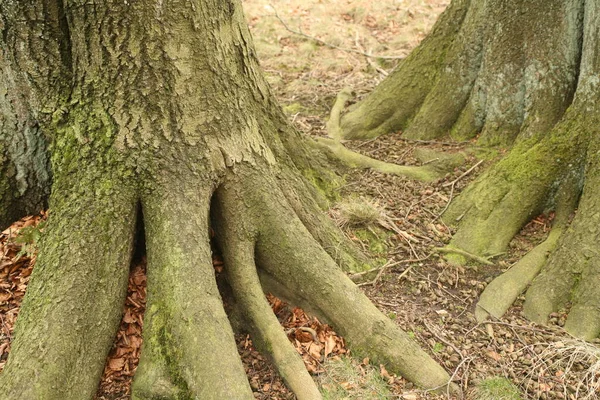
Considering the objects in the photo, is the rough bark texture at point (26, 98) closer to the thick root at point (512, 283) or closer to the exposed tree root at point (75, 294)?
the exposed tree root at point (75, 294)

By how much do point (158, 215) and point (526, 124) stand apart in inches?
129

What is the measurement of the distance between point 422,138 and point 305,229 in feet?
8.29

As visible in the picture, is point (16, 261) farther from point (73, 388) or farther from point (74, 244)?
point (73, 388)

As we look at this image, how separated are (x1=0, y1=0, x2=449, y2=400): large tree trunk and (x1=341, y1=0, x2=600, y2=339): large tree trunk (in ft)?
3.98

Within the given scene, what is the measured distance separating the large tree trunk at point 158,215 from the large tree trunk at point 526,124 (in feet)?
3.98

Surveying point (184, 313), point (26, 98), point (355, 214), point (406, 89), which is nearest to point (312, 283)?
point (184, 313)

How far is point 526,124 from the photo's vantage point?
15.3 feet

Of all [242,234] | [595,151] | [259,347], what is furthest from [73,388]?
[595,151]

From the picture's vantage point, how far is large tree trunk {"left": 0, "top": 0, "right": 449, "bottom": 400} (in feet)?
9.40

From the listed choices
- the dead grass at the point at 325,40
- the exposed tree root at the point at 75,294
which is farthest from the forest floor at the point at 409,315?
the dead grass at the point at 325,40

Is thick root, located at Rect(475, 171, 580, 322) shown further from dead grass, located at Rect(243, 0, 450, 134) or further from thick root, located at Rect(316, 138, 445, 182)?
dead grass, located at Rect(243, 0, 450, 134)

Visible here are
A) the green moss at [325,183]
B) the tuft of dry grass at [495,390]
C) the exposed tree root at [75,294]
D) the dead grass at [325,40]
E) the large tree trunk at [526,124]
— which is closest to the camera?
the exposed tree root at [75,294]

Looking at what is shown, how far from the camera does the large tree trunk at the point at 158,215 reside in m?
2.87

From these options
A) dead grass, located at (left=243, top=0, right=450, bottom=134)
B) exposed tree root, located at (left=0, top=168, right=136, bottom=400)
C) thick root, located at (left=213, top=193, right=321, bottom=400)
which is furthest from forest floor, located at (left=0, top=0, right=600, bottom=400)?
dead grass, located at (left=243, top=0, right=450, bottom=134)
